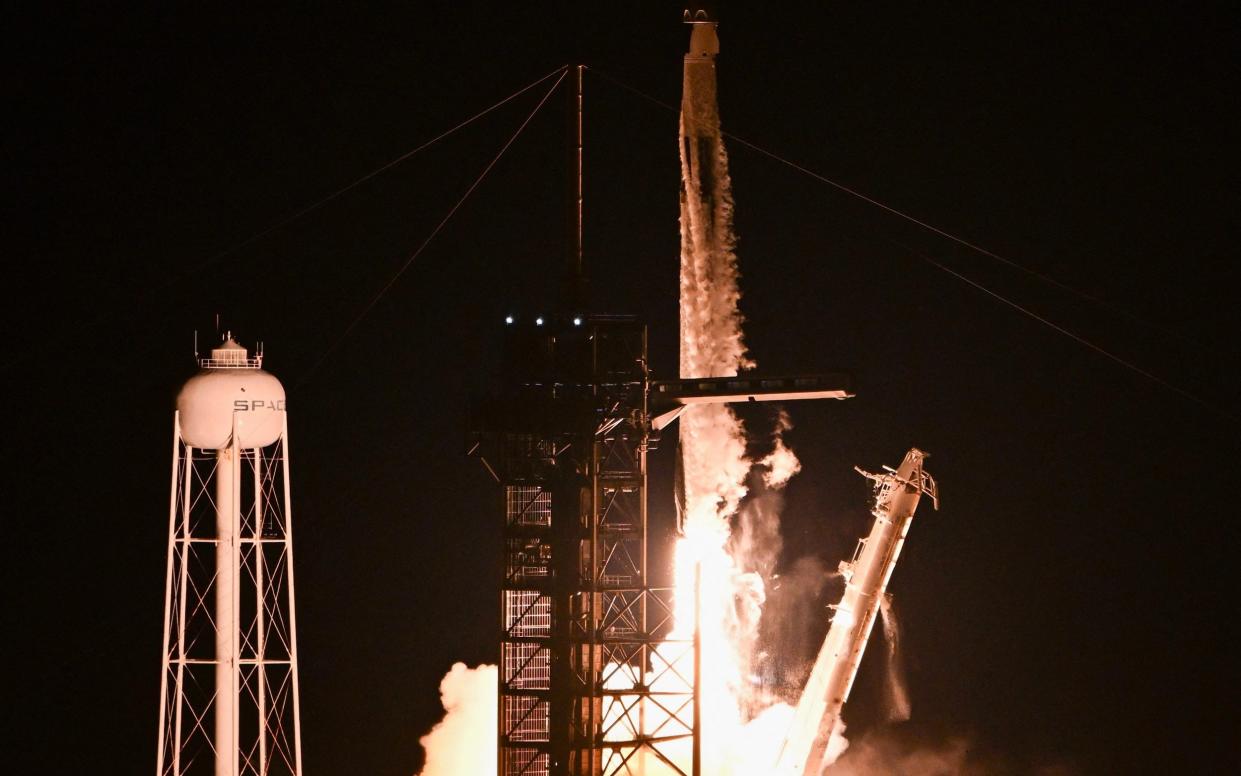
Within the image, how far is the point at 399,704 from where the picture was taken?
27562 mm

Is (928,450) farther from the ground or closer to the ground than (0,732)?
farther from the ground

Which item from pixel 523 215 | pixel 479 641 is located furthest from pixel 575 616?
pixel 523 215

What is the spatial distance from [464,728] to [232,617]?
14.9 feet

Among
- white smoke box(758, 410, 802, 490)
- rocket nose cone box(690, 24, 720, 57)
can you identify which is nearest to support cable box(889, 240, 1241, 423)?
white smoke box(758, 410, 802, 490)

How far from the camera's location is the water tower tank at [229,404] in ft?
74.7

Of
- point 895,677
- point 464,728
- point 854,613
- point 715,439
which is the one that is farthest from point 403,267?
point 895,677

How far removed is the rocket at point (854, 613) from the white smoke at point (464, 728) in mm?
4260

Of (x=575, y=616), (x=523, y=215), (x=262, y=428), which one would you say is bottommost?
(x=575, y=616)

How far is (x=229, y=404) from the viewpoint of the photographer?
22.8 metres

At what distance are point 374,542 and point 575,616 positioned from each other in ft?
17.8

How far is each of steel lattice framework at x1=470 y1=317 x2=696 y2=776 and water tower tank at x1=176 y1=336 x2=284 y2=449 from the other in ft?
7.89

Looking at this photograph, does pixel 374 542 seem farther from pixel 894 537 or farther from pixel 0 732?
pixel 894 537

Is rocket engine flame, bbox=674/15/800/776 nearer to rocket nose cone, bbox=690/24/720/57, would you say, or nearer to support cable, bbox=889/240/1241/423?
rocket nose cone, bbox=690/24/720/57

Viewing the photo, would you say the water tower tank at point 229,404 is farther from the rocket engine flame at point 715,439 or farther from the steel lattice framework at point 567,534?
the rocket engine flame at point 715,439
